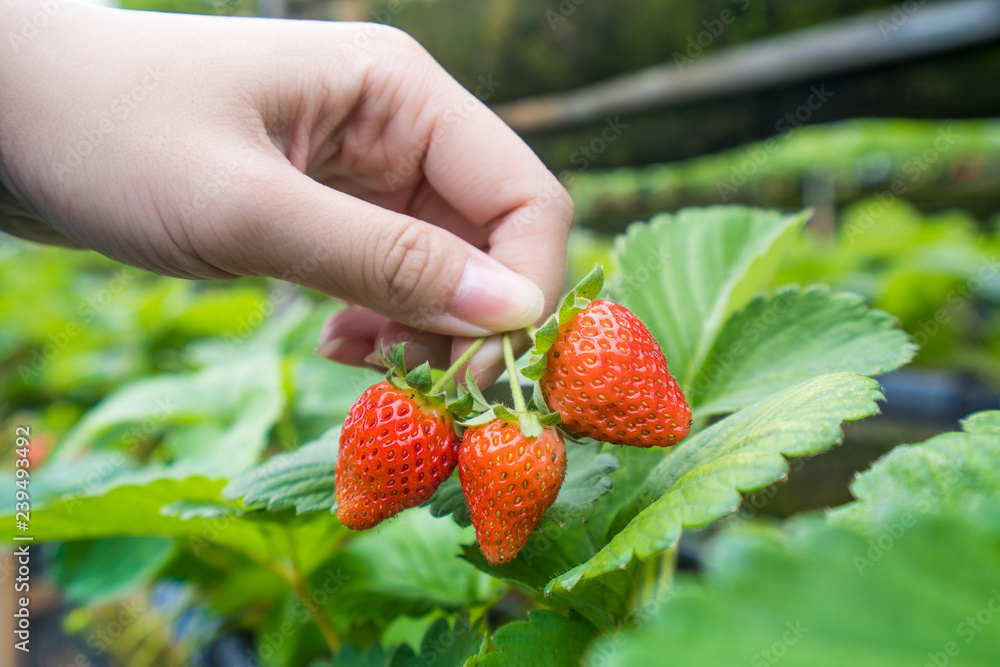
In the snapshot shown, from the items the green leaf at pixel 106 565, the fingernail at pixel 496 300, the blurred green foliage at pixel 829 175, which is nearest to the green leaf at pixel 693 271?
the fingernail at pixel 496 300

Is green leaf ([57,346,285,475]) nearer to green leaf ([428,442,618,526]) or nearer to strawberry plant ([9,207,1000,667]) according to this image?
strawberry plant ([9,207,1000,667])

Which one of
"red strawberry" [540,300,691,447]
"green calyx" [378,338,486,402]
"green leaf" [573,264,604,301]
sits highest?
"green leaf" [573,264,604,301]

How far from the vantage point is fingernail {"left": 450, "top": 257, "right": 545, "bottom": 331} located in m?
0.51

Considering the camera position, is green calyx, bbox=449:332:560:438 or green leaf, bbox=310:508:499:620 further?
green leaf, bbox=310:508:499:620

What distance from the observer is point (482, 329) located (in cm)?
53

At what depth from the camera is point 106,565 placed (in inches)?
31.8

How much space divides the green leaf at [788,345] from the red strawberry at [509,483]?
19cm

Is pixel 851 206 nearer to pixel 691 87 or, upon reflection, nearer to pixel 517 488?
pixel 691 87

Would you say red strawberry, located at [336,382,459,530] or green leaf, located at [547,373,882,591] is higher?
green leaf, located at [547,373,882,591]

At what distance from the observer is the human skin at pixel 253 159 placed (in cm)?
52

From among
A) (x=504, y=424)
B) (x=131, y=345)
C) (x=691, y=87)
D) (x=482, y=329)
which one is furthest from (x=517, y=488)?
(x=131, y=345)

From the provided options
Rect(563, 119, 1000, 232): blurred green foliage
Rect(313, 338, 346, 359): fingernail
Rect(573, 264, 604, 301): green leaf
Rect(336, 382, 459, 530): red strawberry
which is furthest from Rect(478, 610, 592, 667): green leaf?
Rect(563, 119, 1000, 232): blurred green foliage

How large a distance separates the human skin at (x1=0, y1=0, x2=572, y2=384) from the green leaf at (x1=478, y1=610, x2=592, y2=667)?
0.67 ft

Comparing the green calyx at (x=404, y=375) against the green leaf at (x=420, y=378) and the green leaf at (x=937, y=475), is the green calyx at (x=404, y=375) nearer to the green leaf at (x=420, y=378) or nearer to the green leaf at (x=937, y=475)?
the green leaf at (x=420, y=378)
